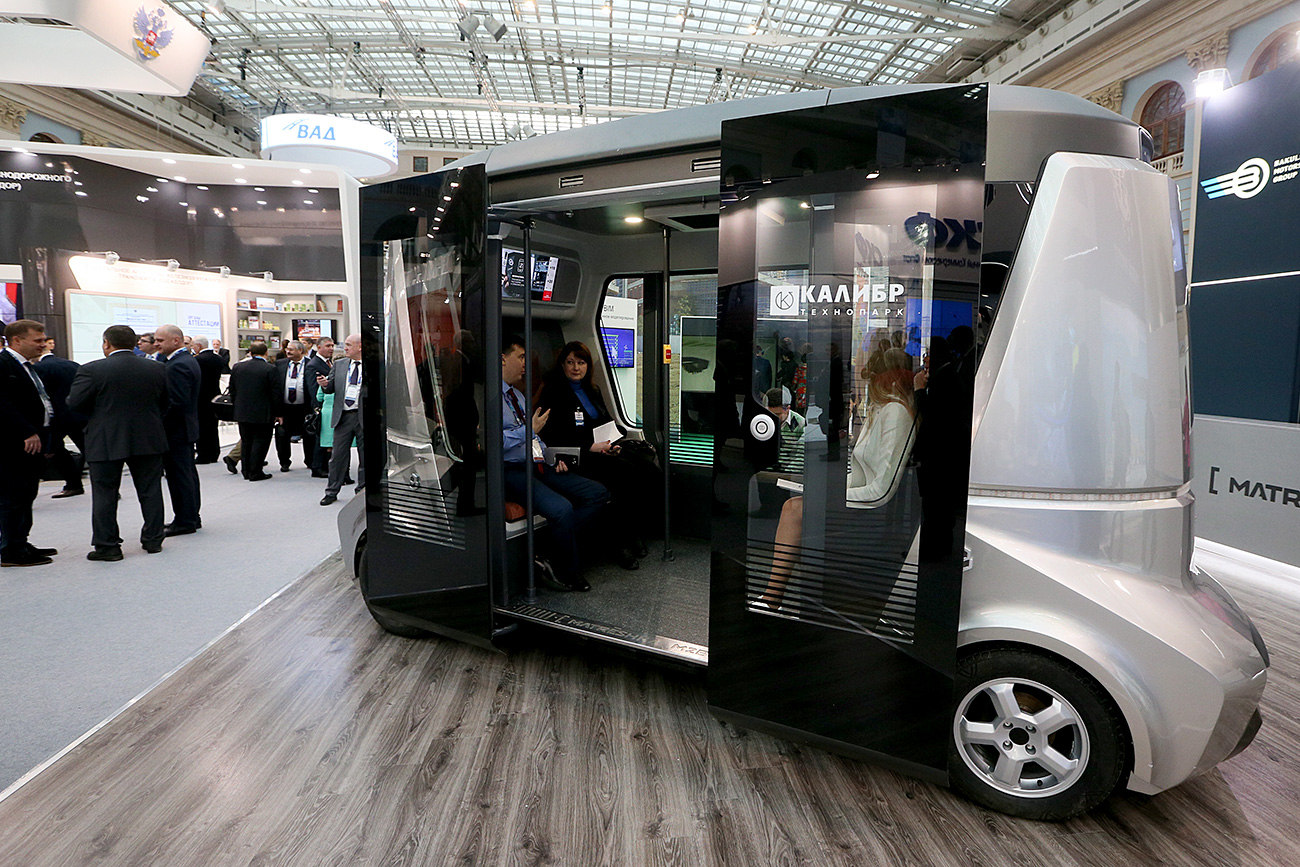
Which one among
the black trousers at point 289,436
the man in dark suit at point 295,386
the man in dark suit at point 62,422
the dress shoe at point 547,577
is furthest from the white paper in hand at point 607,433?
the black trousers at point 289,436

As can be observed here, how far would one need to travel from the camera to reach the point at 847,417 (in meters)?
2.22

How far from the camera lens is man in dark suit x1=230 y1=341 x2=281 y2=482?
25.1 ft

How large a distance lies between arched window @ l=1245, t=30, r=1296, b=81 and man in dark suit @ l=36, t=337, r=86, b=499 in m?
12.6

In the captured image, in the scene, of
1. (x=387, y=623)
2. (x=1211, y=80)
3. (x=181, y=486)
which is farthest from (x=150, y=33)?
(x=1211, y=80)

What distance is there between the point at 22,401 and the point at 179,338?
1.60 metres

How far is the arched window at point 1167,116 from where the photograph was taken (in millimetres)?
9211

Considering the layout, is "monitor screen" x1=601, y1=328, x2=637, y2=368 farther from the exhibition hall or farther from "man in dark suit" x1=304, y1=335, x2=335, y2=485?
"man in dark suit" x1=304, y1=335, x2=335, y2=485

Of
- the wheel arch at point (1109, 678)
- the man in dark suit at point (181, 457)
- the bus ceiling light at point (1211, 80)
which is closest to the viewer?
the wheel arch at point (1109, 678)

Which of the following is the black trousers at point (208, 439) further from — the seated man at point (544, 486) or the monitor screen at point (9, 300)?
the seated man at point (544, 486)

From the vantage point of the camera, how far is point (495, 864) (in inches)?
77.8

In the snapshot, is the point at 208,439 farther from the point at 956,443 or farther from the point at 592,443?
the point at 956,443

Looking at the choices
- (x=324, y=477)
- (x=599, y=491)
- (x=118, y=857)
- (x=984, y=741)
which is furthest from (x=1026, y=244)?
(x=324, y=477)

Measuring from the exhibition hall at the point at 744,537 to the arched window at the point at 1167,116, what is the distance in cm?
475

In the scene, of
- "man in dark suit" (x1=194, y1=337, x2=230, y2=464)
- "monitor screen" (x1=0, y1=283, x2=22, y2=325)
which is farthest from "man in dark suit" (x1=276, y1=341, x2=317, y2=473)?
"monitor screen" (x1=0, y1=283, x2=22, y2=325)
